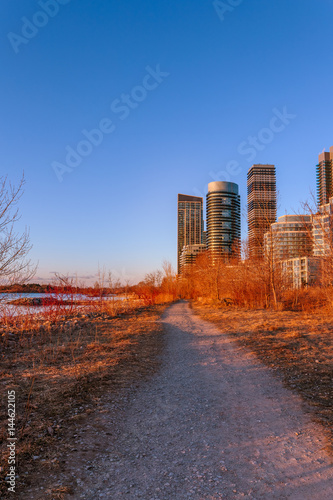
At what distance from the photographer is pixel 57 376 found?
643 cm

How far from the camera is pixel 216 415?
469cm

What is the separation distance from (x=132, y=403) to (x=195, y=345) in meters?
5.41

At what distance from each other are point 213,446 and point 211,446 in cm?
2

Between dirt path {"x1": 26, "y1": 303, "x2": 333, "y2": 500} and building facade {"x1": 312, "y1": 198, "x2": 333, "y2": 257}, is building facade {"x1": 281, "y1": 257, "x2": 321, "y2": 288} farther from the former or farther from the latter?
dirt path {"x1": 26, "y1": 303, "x2": 333, "y2": 500}

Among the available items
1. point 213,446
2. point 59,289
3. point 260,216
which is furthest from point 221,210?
point 213,446

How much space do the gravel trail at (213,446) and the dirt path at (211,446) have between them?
0.01 metres

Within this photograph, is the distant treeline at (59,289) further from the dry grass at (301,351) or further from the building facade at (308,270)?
the building facade at (308,270)

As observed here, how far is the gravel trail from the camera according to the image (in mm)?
2914

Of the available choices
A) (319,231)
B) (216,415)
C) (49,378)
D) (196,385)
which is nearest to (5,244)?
(49,378)

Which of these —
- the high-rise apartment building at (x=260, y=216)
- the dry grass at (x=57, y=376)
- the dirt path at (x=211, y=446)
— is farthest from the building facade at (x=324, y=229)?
the dirt path at (x=211, y=446)

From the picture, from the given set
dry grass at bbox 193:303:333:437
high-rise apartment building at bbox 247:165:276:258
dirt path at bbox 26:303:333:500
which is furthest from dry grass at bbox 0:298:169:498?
high-rise apartment building at bbox 247:165:276:258

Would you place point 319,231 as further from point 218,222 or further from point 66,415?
point 218,222

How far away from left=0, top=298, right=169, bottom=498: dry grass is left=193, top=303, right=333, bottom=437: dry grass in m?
3.16

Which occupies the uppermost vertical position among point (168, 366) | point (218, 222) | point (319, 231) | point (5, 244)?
point (218, 222)
